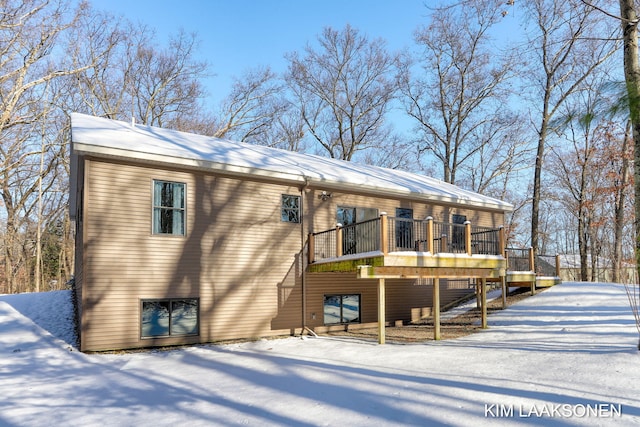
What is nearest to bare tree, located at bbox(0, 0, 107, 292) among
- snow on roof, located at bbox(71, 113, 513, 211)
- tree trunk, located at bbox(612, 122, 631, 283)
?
snow on roof, located at bbox(71, 113, 513, 211)

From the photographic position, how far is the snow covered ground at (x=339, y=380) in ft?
16.7

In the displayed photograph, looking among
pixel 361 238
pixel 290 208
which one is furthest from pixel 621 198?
pixel 290 208

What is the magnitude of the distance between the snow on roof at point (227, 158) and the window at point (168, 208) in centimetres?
60

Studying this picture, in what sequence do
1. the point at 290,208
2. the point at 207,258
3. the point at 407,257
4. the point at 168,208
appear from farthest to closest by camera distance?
the point at 290,208, the point at 207,258, the point at 168,208, the point at 407,257

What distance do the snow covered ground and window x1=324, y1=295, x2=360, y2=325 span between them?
1.44 meters

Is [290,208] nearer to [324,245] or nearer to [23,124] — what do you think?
[324,245]

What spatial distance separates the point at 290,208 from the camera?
12.2 m

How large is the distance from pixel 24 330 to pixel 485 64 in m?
24.8

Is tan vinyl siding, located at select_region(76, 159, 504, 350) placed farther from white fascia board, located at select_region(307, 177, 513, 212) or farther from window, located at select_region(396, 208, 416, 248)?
window, located at select_region(396, 208, 416, 248)

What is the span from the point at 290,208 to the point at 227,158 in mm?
2122

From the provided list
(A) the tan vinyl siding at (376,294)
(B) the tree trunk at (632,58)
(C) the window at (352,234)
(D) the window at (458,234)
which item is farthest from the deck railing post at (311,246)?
(B) the tree trunk at (632,58)

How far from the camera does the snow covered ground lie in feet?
16.7

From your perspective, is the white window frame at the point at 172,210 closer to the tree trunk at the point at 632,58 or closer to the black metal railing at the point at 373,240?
the black metal railing at the point at 373,240

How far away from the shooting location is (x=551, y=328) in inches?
416
